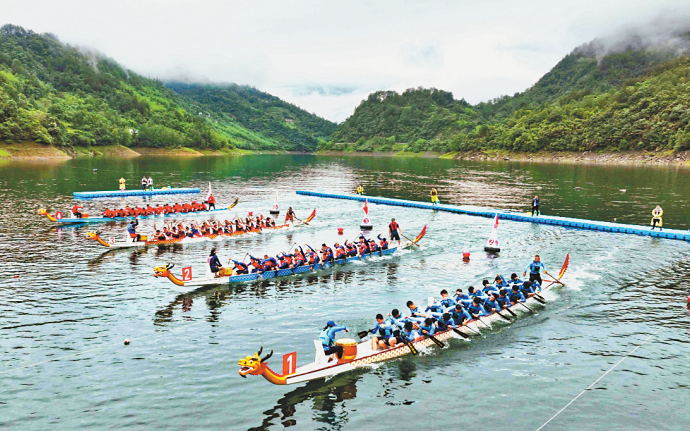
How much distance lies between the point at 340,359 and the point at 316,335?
3.61 meters

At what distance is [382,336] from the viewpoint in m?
20.5

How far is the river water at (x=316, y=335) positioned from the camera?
52.7ft

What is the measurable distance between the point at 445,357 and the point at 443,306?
3251mm

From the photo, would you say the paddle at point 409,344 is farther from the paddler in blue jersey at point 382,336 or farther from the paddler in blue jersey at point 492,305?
the paddler in blue jersey at point 492,305

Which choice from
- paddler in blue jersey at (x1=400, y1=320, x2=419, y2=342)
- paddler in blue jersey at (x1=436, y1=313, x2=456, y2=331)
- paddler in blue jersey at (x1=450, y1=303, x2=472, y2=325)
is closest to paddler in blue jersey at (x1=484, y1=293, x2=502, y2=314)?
paddler in blue jersey at (x1=450, y1=303, x2=472, y2=325)

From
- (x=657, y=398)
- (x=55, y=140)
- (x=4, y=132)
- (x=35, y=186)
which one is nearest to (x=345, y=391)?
(x=657, y=398)

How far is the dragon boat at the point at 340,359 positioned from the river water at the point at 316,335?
435 millimetres

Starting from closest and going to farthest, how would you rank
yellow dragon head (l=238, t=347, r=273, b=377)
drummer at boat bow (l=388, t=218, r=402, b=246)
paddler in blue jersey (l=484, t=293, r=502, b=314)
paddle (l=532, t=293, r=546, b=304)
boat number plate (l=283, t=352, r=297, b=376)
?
yellow dragon head (l=238, t=347, r=273, b=377), boat number plate (l=283, t=352, r=297, b=376), paddler in blue jersey (l=484, t=293, r=502, b=314), paddle (l=532, t=293, r=546, b=304), drummer at boat bow (l=388, t=218, r=402, b=246)

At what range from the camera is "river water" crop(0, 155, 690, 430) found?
16.1m

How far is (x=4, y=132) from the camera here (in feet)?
440

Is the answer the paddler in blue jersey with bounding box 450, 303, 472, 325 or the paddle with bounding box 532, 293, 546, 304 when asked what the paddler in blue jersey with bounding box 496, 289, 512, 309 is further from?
the paddler in blue jersey with bounding box 450, 303, 472, 325

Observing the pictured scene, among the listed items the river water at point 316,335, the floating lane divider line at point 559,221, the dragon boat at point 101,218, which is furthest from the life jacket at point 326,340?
the dragon boat at point 101,218

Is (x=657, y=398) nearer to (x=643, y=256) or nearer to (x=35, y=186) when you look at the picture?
(x=643, y=256)

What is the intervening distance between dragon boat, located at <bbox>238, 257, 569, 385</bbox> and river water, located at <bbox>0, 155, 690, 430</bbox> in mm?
435
